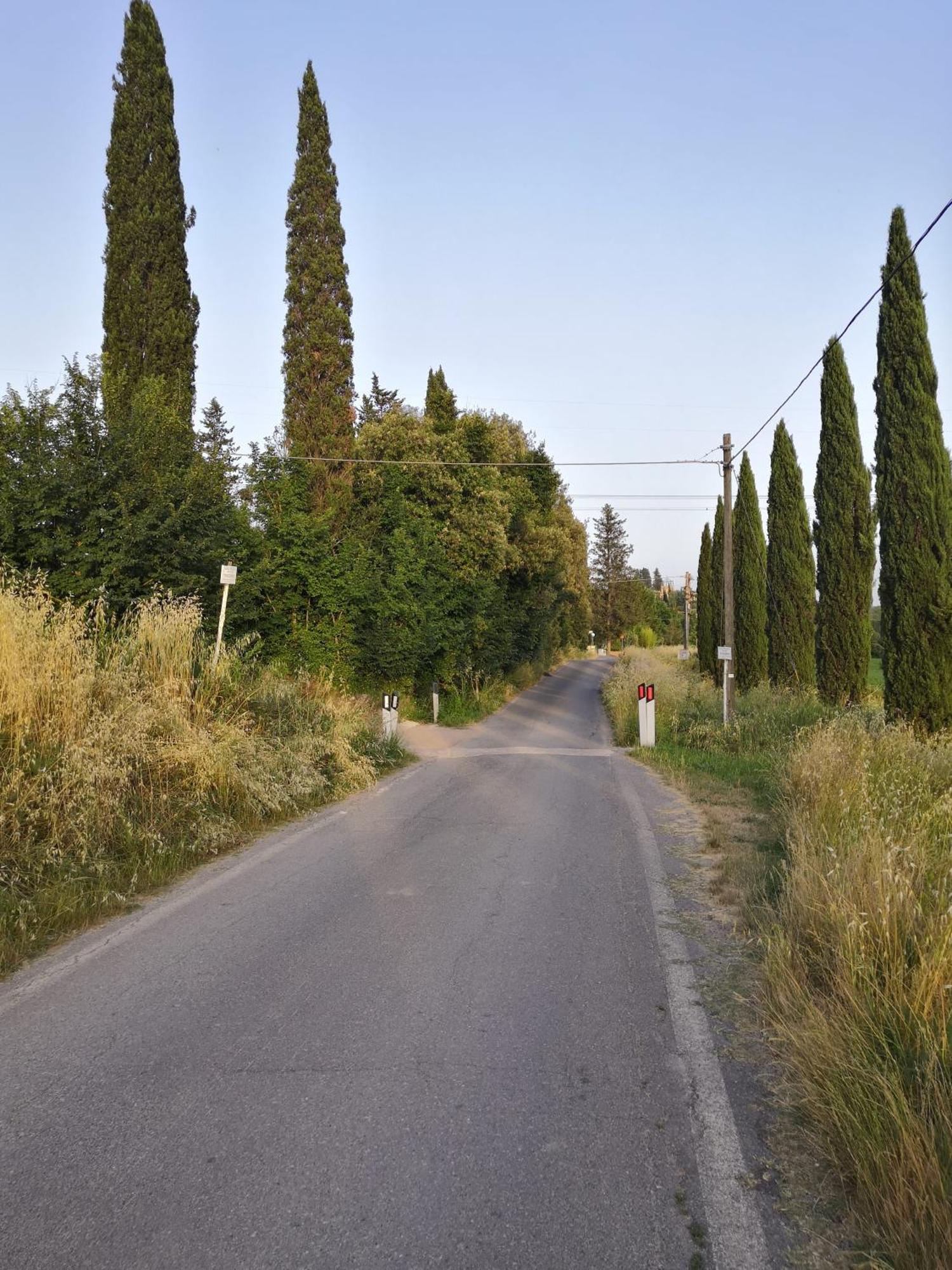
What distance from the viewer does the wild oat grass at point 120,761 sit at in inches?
240

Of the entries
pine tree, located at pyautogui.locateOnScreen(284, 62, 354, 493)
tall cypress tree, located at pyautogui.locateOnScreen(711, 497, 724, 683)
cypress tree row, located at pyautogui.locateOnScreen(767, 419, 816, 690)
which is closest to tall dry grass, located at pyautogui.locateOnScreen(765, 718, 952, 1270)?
pine tree, located at pyautogui.locateOnScreen(284, 62, 354, 493)

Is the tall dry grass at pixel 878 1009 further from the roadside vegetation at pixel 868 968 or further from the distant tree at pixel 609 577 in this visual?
the distant tree at pixel 609 577

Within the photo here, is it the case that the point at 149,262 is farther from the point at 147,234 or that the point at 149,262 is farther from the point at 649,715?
the point at 649,715

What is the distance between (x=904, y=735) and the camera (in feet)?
36.2

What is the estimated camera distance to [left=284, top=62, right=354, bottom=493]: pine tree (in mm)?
22703

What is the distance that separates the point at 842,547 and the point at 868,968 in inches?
698

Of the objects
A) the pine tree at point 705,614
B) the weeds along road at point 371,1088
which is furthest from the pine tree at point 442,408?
the weeds along road at point 371,1088

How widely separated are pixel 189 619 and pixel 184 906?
4760 mm

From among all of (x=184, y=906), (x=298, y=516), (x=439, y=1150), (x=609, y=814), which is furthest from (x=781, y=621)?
(x=439, y=1150)

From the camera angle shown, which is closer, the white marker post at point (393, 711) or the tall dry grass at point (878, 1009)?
the tall dry grass at point (878, 1009)

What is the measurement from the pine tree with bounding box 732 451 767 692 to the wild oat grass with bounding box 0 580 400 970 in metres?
22.3

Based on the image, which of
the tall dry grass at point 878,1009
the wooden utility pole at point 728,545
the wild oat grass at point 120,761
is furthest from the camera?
the wooden utility pole at point 728,545

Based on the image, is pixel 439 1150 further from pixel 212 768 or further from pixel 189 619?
pixel 189 619

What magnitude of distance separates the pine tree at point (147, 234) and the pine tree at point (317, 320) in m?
2.77
